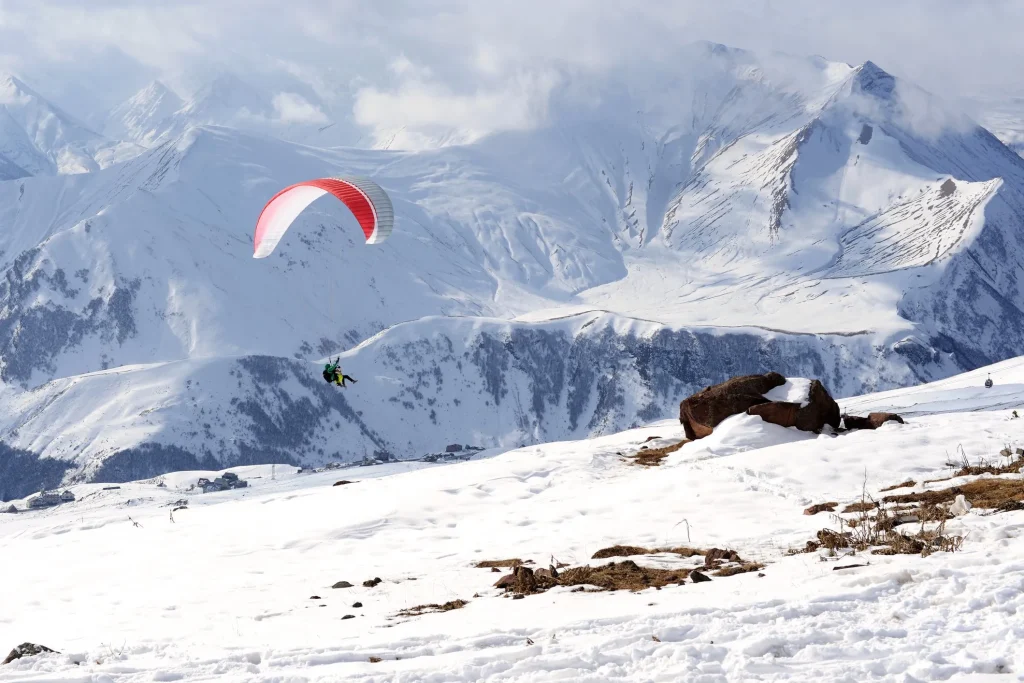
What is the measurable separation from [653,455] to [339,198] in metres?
13.5

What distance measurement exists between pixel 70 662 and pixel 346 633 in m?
3.08

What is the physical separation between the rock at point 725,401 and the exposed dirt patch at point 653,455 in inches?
28.7

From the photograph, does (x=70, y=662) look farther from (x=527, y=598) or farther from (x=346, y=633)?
(x=527, y=598)

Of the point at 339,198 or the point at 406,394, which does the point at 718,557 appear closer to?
the point at 339,198

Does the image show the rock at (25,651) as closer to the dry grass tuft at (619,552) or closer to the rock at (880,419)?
the dry grass tuft at (619,552)

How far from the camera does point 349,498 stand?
26906 mm

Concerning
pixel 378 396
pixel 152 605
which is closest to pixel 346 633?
pixel 152 605

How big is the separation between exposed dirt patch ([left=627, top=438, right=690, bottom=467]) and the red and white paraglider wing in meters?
11.2

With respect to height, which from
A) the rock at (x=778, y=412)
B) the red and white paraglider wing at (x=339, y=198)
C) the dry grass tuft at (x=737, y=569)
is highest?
the red and white paraglider wing at (x=339, y=198)

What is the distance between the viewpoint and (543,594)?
13.9 meters

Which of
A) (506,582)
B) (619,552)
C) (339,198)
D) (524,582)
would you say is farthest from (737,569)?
(339,198)

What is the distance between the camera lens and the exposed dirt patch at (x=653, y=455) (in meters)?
27.8

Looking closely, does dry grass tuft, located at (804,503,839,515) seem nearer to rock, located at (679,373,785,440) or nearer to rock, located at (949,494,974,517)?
rock, located at (949,494,974,517)

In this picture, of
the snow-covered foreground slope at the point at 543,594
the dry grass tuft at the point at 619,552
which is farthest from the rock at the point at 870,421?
the dry grass tuft at the point at 619,552
